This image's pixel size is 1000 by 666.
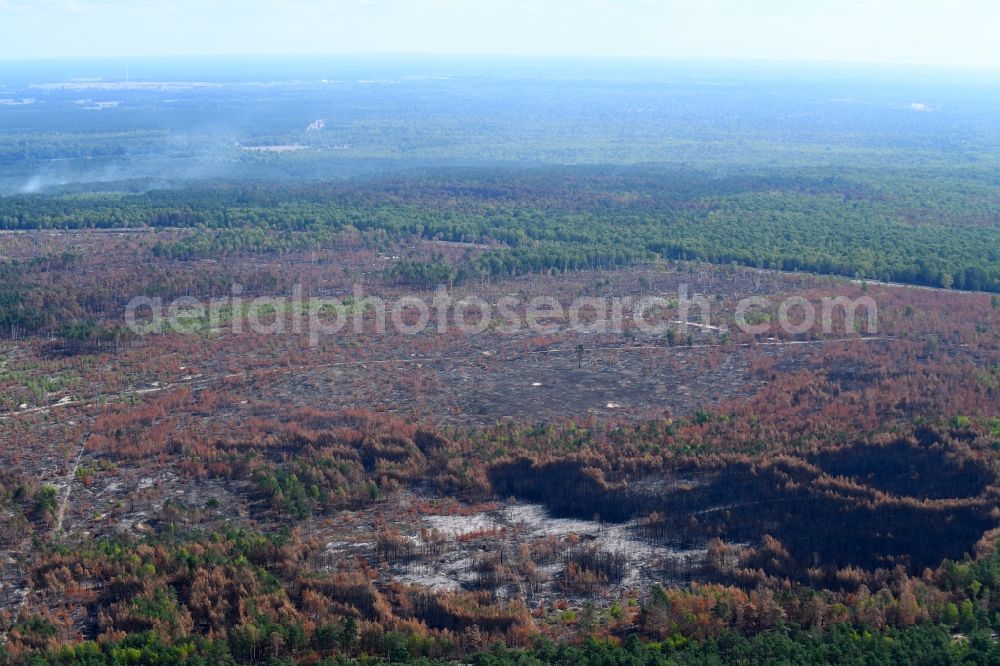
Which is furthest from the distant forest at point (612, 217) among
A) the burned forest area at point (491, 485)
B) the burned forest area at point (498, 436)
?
the burned forest area at point (491, 485)

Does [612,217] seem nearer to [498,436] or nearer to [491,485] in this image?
[498,436]

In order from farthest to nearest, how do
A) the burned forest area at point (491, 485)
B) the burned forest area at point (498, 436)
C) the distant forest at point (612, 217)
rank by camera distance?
the distant forest at point (612, 217) → the burned forest area at point (491, 485) → the burned forest area at point (498, 436)

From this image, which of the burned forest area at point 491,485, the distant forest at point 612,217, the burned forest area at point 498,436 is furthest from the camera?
the distant forest at point 612,217

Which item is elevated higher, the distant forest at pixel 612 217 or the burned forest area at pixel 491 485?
the distant forest at pixel 612 217

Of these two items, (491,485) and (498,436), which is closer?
(491,485)

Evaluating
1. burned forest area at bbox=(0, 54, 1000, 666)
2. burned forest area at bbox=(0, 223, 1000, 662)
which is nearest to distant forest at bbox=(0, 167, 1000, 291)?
burned forest area at bbox=(0, 54, 1000, 666)

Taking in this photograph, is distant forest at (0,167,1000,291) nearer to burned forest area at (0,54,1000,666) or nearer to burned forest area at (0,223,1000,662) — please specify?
burned forest area at (0,54,1000,666)

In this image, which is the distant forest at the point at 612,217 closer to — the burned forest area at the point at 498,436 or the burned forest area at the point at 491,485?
the burned forest area at the point at 498,436

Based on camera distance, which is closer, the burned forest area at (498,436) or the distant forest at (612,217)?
the burned forest area at (498,436)

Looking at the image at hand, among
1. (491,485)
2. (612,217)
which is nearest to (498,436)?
(491,485)

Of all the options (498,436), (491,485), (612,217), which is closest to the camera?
(491,485)

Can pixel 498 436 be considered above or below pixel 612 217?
below

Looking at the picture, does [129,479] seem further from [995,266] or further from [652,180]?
[652,180]
